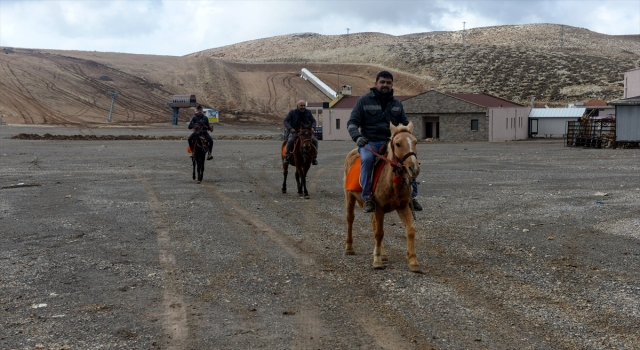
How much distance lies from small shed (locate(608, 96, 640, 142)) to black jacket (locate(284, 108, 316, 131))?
3013 cm

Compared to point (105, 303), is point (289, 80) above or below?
above

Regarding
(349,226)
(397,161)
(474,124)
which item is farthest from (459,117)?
(397,161)

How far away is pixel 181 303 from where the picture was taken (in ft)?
23.2

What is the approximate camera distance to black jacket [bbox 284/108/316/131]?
676 inches

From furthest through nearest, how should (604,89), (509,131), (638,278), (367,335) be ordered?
(604,89) → (509,131) → (638,278) → (367,335)

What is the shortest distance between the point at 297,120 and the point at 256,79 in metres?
91.9

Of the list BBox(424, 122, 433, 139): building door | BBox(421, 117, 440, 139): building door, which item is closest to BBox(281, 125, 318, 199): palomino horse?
BBox(421, 117, 440, 139): building door

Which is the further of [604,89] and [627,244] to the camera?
[604,89]

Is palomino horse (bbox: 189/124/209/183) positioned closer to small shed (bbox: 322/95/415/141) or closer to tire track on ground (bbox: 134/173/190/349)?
tire track on ground (bbox: 134/173/190/349)

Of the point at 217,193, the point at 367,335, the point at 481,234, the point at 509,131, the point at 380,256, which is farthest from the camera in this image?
the point at 509,131

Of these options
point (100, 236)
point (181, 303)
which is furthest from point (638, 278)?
point (100, 236)

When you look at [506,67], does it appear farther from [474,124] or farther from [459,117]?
[474,124]

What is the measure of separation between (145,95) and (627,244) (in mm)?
88092

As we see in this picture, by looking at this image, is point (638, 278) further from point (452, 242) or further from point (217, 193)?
point (217, 193)
